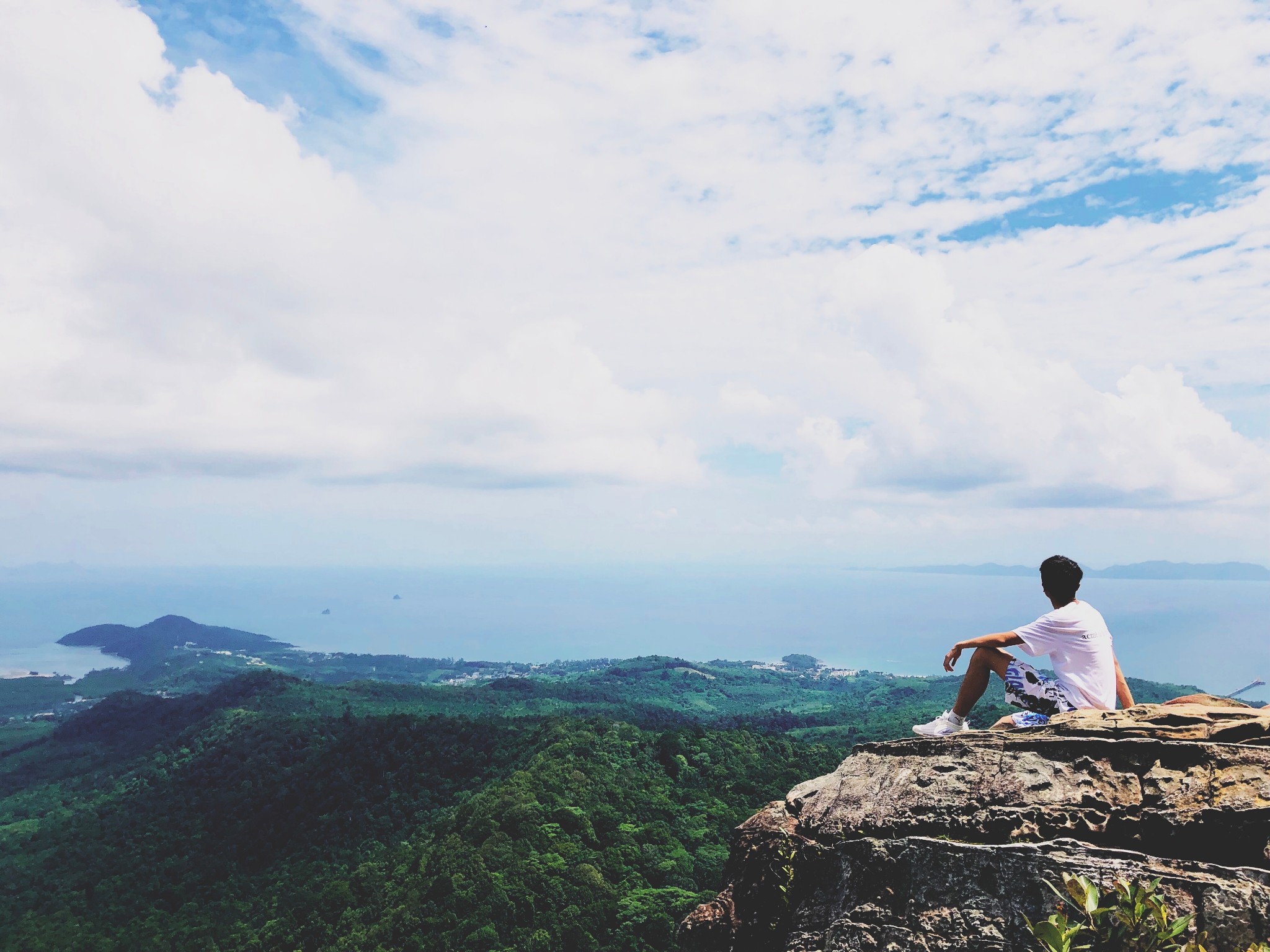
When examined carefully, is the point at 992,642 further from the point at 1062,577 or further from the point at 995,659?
the point at 1062,577

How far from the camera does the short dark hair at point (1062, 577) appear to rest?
22.6ft

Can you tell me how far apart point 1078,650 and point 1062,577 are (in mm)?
734

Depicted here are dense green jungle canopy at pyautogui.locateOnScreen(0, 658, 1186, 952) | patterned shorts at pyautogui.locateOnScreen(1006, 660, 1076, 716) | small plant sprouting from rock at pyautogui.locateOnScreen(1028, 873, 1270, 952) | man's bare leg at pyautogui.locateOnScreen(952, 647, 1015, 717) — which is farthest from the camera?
dense green jungle canopy at pyautogui.locateOnScreen(0, 658, 1186, 952)

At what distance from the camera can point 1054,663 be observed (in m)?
7.06

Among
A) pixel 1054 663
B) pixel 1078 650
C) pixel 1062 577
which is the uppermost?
pixel 1062 577

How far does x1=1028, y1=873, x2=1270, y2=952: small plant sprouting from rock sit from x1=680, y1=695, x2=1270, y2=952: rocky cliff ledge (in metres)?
0.15

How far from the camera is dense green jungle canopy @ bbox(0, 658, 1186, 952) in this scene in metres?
31.3

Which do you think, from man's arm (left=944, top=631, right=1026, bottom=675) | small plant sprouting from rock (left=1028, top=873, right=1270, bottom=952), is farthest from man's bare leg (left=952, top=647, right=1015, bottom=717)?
small plant sprouting from rock (left=1028, top=873, right=1270, bottom=952)

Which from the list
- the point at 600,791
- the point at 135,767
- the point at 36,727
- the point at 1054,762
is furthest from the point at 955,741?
the point at 36,727

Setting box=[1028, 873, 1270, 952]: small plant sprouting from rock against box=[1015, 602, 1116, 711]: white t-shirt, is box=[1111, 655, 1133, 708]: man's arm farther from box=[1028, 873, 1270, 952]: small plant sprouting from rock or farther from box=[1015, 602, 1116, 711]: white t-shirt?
box=[1028, 873, 1270, 952]: small plant sprouting from rock

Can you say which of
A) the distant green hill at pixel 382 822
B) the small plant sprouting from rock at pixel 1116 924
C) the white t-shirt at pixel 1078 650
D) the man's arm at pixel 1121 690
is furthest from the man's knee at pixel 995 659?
the distant green hill at pixel 382 822

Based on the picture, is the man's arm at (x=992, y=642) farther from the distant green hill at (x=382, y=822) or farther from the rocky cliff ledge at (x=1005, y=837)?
the distant green hill at (x=382, y=822)

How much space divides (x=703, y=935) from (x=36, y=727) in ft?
493

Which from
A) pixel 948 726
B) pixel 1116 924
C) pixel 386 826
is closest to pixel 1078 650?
pixel 948 726
